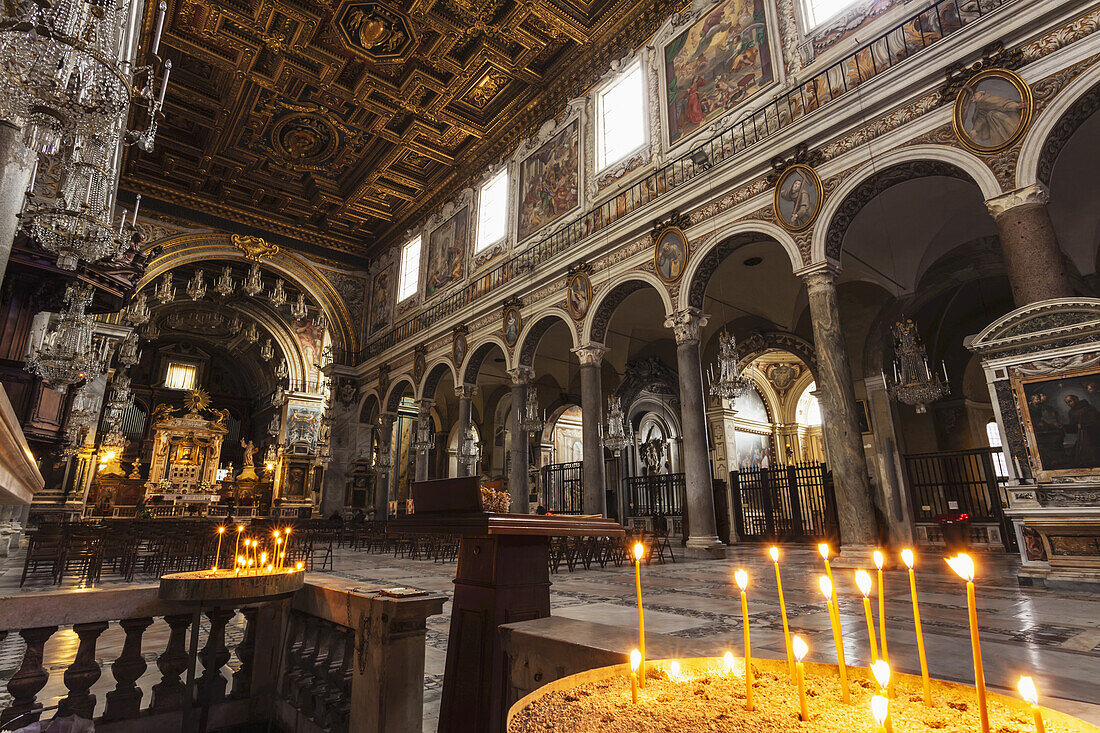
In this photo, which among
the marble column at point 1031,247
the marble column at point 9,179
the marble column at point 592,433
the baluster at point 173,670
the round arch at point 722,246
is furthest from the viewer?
the marble column at point 592,433

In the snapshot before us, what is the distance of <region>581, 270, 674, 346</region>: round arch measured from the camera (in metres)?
11.1

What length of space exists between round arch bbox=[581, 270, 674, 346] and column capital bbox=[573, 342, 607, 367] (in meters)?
0.10

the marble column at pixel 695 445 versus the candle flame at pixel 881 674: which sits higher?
the marble column at pixel 695 445

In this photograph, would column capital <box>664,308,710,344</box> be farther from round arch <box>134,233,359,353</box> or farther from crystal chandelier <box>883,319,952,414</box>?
round arch <box>134,233,359,353</box>

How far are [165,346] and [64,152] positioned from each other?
28.2m

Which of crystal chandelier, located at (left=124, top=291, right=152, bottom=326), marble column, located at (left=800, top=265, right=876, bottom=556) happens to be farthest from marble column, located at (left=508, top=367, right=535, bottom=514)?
crystal chandelier, located at (left=124, top=291, right=152, bottom=326)

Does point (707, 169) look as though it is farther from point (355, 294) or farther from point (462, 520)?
point (355, 294)

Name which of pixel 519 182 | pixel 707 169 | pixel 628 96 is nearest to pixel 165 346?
pixel 519 182

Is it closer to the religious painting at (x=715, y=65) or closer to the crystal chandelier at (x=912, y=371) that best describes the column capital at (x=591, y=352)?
the religious painting at (x=715, y=65)

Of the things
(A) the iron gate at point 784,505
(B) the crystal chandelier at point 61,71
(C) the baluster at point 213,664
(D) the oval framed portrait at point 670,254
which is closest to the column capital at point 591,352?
(D) the oval framed portrait at point 670,254

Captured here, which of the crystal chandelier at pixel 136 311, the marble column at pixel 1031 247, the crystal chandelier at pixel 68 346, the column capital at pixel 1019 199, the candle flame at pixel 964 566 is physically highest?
the crystal chandelier at pixel 136 311

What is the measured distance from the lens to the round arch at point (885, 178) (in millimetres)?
6750

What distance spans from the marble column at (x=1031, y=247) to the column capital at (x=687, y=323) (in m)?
4.44

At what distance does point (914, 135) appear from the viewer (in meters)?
7.39
